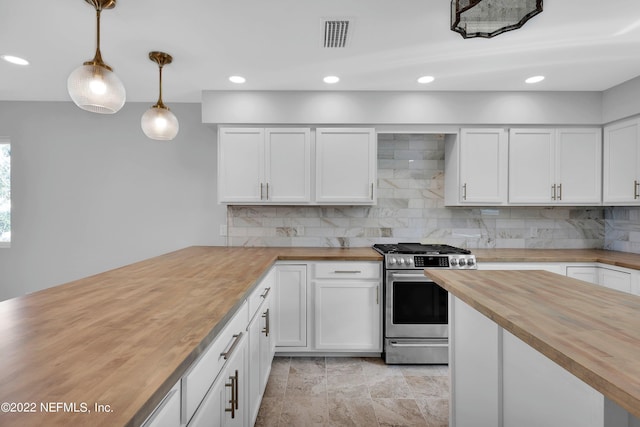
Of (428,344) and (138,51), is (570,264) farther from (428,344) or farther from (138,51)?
(138,51)

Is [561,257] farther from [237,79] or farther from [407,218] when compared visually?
[237,79]

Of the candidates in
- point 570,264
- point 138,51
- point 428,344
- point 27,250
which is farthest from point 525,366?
point 27,250

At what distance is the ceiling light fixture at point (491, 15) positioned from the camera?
4.81 feet

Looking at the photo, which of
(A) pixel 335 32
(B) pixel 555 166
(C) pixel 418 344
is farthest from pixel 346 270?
(B) pixel 555 166

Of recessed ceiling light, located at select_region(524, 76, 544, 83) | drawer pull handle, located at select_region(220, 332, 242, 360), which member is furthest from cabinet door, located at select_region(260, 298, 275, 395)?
recessed ceiling light, located at select_region(524, 76, 544, 83)

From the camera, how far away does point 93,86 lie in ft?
4.80

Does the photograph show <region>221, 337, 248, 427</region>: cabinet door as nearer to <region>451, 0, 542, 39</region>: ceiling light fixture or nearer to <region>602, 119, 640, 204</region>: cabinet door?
<region>451, 0, 542, 39</region>: ceiling light fixture

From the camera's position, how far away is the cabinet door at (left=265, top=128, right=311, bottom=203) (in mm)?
3176

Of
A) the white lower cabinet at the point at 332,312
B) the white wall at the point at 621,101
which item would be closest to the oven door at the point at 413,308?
the white lower cabinet at the point at 332,312

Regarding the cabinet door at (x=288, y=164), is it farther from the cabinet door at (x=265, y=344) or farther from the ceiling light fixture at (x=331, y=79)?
the cabinet door at (x=265, y=344)

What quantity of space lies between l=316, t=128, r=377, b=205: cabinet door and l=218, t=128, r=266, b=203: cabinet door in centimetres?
58

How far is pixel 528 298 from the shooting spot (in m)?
1.32

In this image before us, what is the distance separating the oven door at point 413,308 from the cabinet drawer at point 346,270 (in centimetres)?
14

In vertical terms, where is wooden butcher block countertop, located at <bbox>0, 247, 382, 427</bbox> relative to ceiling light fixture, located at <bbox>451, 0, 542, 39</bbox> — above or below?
below
